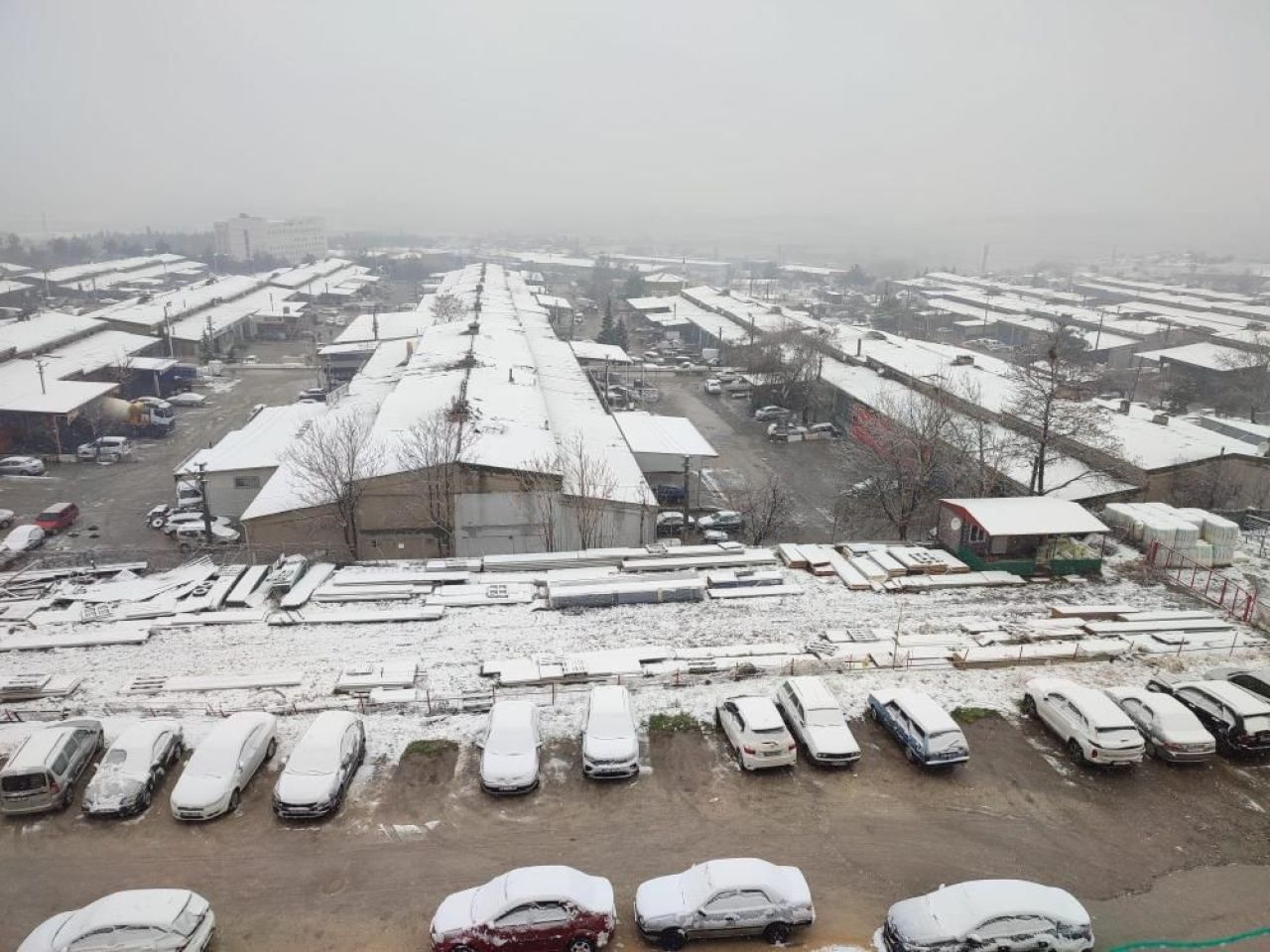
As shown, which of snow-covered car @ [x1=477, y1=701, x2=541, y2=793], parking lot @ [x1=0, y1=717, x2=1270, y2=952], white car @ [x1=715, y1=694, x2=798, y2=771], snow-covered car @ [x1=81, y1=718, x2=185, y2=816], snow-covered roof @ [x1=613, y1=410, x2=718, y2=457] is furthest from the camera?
snow-covered roof @ [x1=613, y1=410, x2=718, y2=457]

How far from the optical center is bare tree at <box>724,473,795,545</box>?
1008 inches

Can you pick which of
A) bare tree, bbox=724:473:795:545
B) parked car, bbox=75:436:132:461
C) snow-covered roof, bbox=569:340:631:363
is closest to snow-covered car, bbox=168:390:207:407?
parked car, bbox=75:436:132:461

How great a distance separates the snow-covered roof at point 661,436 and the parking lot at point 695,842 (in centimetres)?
1691

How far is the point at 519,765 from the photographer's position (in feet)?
37.4

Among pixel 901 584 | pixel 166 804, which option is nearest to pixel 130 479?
pixel 166 804

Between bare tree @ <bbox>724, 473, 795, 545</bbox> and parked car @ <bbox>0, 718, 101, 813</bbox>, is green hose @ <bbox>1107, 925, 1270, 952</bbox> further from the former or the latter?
bare tree @ <bbox>724, 473, 795, 545</bbox>

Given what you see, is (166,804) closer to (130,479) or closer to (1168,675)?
(1168,675)

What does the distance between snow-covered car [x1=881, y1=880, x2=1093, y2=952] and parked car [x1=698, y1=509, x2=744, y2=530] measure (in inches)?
700

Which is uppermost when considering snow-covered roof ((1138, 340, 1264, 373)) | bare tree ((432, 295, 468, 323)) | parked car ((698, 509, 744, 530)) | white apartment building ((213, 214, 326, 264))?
white apartment building ((213, 214, 326, 264))

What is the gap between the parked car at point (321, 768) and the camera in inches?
421

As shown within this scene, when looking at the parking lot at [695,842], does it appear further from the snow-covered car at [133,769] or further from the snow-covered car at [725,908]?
the snow-covered car at [725,908]

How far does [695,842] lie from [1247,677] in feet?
35.6

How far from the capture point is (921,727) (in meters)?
12.1

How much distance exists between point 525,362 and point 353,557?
16.7 metres
